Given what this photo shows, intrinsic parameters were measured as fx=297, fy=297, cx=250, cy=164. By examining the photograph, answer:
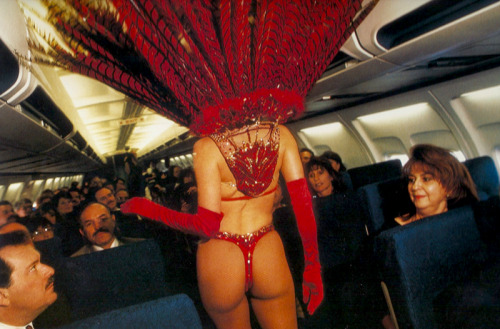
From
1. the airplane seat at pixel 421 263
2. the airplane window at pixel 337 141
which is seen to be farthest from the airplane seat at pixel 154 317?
the airplane window at pixel 337 141

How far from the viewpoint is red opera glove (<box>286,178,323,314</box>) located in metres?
1.17

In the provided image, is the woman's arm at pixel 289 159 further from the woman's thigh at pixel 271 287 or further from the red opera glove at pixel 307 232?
the woman's thigh at pixel 271 287

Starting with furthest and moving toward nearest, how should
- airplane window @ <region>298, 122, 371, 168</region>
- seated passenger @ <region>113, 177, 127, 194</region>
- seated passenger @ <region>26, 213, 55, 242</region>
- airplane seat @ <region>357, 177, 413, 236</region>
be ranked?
1. airplane window @ <region>298, 122, 371, 168</region>
2. seated passenger @ <region>113, 177, 127, 194</region>
3. seated passenger @ <region>26, 213, 55, 242</region>
4. airplane seat @ <region>357, 177, 413, 236</region>

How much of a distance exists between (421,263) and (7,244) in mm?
1521

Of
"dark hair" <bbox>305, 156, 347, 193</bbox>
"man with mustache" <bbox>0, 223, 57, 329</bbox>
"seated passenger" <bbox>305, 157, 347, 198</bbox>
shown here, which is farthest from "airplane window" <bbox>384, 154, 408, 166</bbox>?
"man with mustache" <bbox>0, 223, 57, 329</bbox>

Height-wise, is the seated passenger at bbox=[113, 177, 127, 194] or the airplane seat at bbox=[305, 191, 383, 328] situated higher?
the seated passenger at bbox=[113, 177, 127, 194]

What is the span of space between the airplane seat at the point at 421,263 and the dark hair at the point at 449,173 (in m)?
0.48

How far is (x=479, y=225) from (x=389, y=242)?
2.42 feet

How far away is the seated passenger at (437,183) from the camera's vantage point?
1841 mm

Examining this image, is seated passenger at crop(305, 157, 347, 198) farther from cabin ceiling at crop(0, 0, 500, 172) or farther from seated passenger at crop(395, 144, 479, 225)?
seated passenger at crop(395, 144, 479, 225)

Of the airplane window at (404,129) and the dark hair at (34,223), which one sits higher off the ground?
the airplane window at (404,129)

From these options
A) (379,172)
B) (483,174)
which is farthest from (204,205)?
(379,172)

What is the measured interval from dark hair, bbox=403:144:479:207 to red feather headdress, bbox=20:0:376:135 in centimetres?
119

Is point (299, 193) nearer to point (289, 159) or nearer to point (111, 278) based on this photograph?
point (289, 159)
